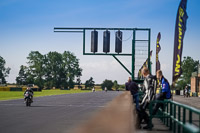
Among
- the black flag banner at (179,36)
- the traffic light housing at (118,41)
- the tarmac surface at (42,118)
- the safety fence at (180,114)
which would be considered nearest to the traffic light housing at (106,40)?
the traffic light housing at (118,41)

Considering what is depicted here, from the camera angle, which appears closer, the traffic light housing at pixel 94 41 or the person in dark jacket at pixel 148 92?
the person in dark jacket at pixel 148 92

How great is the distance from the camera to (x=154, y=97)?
10.4 m

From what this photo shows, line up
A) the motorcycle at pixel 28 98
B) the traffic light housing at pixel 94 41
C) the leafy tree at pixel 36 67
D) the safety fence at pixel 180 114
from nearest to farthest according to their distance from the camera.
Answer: the safety fence at pixel 180 114, the motorcycle at pixel 28 98, the traffic light housing at pixel 94 41, the leafy tree at pixel 36 67

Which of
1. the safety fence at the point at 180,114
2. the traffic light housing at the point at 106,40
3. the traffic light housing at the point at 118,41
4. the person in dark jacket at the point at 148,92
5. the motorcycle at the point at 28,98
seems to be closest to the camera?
the safety fence at the point at 180,114

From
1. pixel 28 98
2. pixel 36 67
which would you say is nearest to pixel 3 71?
pixel 36 67

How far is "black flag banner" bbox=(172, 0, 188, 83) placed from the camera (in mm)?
13109

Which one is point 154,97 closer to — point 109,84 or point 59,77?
point 59,77

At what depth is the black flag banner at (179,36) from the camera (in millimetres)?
13109

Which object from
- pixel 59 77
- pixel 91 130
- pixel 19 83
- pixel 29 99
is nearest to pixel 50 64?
pixel 59 77

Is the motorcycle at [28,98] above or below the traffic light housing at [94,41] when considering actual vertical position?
below

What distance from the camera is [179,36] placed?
13.4 meters

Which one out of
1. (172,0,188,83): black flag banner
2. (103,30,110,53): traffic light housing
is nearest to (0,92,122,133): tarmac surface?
(172,0,188,83): black flag banner

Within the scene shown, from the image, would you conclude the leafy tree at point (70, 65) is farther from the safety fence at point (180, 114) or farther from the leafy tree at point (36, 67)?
the safety fence at point (180, 114)

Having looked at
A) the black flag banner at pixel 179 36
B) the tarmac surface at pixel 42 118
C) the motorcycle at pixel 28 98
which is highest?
the black flag banner at pixel 179 36
